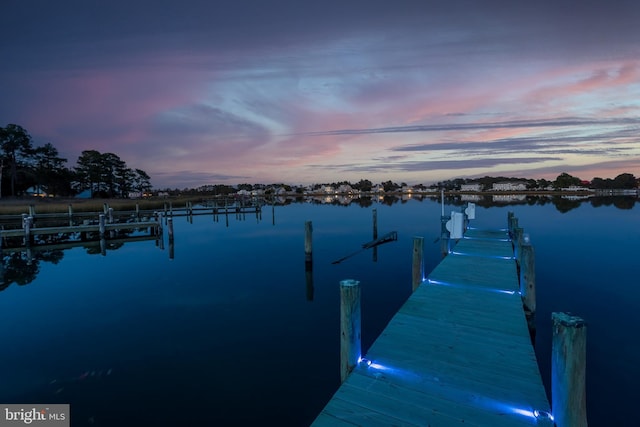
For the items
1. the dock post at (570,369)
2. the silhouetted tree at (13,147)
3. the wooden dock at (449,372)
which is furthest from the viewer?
the silhouetted tree at (13,147)

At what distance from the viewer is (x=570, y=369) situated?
11.2ft

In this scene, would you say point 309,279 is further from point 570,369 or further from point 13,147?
point 13,147

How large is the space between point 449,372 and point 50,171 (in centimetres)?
7140

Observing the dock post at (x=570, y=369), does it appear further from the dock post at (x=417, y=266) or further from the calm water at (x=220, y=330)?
the dock post at (x=417, y=266)

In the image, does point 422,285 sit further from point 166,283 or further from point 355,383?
point 166,283

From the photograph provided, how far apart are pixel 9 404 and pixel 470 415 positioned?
835 centimetres

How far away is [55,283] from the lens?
14695mm

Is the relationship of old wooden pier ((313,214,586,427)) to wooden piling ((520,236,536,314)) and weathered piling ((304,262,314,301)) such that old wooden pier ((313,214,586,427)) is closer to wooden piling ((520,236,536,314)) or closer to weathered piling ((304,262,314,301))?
wooden piling ((520,236,536,314))

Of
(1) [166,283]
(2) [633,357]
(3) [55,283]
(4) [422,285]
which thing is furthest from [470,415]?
(3) [55,283]

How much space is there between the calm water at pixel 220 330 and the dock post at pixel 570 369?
3900 mm

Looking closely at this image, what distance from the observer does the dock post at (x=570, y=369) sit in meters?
3.37

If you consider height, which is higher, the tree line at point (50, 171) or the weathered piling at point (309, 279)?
the tree line at point (50, 171)

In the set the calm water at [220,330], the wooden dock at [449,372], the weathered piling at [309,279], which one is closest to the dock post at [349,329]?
the wooden dock at [449,372]

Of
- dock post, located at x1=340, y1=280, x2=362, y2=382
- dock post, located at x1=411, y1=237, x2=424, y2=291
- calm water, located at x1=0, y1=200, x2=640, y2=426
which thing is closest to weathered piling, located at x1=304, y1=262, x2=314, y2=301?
calm water, located at x1=0, y1=200, x2=640, y2=426
